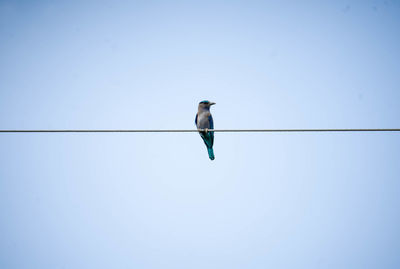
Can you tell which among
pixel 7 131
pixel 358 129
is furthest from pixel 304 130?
pixel 7 131

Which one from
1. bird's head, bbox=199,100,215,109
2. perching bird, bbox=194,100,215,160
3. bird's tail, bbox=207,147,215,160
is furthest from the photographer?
bird's head, bbox=199,100,215,109

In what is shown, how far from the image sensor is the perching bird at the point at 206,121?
6.95 meters

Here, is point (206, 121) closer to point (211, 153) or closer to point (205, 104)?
point (205, 104)

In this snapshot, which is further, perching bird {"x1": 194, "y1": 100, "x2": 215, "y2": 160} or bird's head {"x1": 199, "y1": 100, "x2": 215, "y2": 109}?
bird's head {"x1": 199, "y1": 100, "x2": 215, "y2": 109}

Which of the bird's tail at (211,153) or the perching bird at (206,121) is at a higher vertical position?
the perching bird at (206,121)

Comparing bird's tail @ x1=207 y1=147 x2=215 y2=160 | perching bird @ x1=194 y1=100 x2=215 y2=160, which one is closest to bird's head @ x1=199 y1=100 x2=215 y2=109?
perching bird @ x1=194 y1=100 x2=215 y2=160

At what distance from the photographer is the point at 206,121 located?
7.08 metres

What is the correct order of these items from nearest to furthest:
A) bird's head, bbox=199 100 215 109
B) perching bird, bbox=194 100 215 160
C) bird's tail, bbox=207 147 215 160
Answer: perching bird, bbox=194 100 215 160 < bird's tail, bbox=207 147 215 160 < bird's head, bbox=199 100 215 109

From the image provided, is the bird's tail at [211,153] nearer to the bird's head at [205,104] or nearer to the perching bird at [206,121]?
the perching bird at [206,121]

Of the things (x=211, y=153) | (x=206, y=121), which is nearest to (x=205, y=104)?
(x=206, y=121)

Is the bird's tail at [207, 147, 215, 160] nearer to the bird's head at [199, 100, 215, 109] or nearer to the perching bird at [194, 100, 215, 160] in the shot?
the perching bird at [194, 100, 215, 160]

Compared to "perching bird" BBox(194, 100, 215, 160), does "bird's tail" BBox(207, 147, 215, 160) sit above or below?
below

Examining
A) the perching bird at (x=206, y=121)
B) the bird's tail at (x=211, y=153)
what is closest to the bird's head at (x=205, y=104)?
the perching bird at (x=206, y=121)

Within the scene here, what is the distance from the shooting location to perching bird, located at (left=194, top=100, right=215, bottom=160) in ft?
22.8
